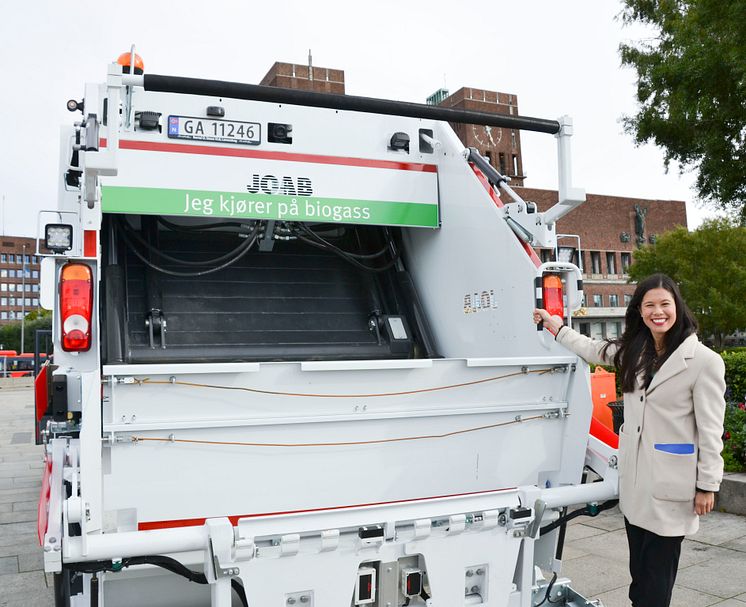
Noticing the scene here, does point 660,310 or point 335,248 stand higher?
point 335,248

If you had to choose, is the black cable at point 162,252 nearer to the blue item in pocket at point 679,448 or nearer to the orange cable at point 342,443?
the orange cable at point 342,443

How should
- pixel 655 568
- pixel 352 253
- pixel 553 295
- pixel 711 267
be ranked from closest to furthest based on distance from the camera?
1. pixel 655 568
2. pixel 553 295
3. pixel 352 253
4. pixel 711 267

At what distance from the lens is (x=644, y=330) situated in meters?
2.91

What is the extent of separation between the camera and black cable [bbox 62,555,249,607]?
233 cm

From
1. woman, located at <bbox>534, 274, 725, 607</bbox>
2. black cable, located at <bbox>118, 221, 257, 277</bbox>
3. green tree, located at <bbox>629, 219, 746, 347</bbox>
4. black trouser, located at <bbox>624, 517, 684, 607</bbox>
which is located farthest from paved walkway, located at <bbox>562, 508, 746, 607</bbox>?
green tree, located at <bbox>629, 219, 746, 347</bbox>

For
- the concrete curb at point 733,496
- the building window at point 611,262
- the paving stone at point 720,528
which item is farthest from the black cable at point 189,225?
the building window at point 611,262

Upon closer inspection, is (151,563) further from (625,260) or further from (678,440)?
(625,260)

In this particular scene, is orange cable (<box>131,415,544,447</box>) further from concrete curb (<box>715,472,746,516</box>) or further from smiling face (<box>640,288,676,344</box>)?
concrete curb (<box>715,472,746,516</box>)

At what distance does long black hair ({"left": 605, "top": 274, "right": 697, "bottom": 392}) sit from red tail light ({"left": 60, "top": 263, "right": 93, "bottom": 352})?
2092 mm

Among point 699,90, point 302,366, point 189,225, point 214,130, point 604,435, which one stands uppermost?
point 699,90

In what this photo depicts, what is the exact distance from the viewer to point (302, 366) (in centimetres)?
277

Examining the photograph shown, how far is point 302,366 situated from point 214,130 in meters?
1.65

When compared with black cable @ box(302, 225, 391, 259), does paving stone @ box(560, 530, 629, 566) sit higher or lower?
lower

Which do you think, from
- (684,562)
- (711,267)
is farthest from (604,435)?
(711,267)
